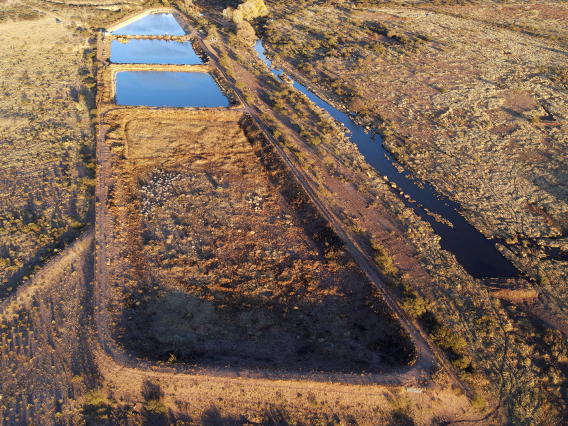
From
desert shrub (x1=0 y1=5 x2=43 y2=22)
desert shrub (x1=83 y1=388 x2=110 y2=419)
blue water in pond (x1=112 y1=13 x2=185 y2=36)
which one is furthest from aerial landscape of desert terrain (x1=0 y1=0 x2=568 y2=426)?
desert shrub (x1=0 y1=5 x2=43 y2=22)

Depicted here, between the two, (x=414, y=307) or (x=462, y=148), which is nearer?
(x=414, y=307)

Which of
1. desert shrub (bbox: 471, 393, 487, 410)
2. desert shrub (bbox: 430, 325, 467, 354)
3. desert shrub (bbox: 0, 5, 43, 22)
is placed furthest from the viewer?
desert shrub (bbox: 0, 5, 43, 22)

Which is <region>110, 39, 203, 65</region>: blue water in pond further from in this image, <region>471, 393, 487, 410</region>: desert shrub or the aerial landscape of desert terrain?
<region>471, 393, 487, 410</region>: desert shrub

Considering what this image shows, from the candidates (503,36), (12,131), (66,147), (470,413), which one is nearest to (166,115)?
(66,147)

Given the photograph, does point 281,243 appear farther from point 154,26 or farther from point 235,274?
point 154,26

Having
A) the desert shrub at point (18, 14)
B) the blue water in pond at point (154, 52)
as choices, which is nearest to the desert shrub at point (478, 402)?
the blue water in pond at point (154, 52)

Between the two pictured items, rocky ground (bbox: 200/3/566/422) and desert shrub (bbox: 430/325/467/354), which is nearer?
desert shrub (bbox: 430/325/467/354)

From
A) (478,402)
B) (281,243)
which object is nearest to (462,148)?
(281,243)
